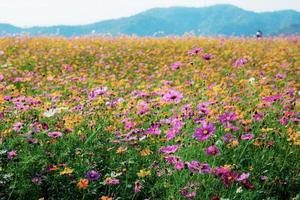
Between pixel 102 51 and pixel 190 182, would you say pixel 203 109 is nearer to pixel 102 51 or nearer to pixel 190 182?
pixel 190 182

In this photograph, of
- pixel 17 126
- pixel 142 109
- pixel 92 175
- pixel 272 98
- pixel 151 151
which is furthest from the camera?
pixel 142 109

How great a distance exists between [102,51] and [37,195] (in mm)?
8572

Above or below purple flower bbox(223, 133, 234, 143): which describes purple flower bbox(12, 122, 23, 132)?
above

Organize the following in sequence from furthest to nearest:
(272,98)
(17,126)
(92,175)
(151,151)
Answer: (272,98) → (17,126) → (151,151) → (92,175)

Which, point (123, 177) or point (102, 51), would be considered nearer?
point (123, 177)

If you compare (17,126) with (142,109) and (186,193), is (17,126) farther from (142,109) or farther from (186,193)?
(186,193)

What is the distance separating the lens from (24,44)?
12703 mm

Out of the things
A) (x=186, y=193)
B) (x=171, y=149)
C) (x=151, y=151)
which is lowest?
(x=186, y=193)

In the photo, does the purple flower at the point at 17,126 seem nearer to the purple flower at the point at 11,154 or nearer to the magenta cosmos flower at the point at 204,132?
the purple flower at the point at 11,154

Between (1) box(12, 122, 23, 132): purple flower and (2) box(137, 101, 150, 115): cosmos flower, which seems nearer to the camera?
(1) box(12, 122, 23, 132): purple flower

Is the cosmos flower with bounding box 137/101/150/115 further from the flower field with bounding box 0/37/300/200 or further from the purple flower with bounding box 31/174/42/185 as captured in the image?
the purple flower with bounding box 31/174/42/185

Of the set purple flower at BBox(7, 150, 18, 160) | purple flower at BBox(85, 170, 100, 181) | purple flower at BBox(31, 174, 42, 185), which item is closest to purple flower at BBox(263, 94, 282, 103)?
purple flower at BBox(85, 170, 100, 181)

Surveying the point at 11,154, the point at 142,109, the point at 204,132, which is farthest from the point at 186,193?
the point at 142,109

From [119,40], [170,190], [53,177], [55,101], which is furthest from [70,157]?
[119,40]
